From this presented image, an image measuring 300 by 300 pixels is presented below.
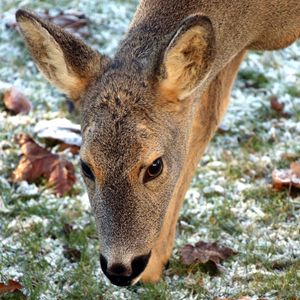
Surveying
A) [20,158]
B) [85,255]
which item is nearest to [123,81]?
[85,255]

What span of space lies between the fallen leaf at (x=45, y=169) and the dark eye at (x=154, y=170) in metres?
2.02

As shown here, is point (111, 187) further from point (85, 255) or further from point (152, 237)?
point (85, 255)

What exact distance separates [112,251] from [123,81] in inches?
36.4

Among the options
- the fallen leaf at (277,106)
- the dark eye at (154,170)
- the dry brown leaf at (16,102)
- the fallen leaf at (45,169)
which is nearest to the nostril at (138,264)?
the dark eye at (154,170)

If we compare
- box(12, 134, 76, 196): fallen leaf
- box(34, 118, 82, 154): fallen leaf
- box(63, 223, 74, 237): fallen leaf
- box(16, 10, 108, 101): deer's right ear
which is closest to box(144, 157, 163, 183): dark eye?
box(16, 10, 108, 101): deer's right ear

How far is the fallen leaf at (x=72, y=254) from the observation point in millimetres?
5758

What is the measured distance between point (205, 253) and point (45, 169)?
1653mm

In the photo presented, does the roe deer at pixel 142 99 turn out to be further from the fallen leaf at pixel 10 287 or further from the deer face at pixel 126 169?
the fallen leaf at pixel 10 287

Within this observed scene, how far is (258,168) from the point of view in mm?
6883

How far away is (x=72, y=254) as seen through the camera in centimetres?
579

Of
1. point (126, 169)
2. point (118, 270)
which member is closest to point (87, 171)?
point (126, 169)

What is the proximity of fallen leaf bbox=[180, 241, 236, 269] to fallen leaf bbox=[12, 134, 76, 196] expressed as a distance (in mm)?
1237

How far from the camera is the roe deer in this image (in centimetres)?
448

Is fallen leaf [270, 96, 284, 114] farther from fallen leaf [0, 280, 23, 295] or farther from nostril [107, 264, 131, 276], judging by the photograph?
nostril [107, 264, 131, 276]
